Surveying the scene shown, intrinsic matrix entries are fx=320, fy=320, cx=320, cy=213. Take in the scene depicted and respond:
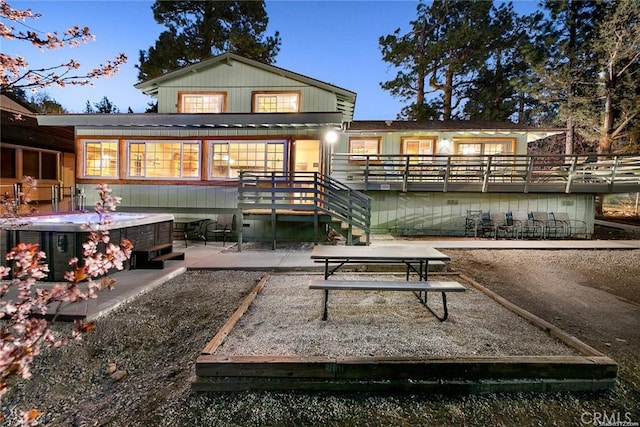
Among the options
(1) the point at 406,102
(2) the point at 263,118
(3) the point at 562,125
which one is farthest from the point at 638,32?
(2) the point at 263,118

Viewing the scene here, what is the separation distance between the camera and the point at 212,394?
2865 mm

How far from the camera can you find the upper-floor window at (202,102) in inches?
493

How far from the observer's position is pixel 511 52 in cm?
2478

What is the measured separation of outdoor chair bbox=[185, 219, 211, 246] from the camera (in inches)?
421

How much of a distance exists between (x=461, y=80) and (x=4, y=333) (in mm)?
28906

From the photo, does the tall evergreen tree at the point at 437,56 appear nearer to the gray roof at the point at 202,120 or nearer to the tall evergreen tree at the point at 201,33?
the tall evergreen tree at the point at 201,33

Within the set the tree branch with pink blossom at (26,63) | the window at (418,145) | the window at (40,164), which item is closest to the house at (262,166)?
the window at (418,145)

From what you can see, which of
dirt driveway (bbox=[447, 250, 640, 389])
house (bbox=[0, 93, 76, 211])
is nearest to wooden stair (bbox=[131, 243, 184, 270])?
dirt driveway (bbox=[447, 250, 640, 389])

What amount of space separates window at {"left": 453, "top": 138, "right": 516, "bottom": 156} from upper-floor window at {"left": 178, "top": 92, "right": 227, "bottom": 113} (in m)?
10.6

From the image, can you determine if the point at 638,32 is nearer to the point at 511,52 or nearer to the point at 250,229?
the point at 511,52

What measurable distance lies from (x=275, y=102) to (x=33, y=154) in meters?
12.4

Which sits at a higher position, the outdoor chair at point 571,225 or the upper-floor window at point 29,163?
the upper-floor window at point 29,163

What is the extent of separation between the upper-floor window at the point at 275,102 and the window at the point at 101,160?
5.42 metres

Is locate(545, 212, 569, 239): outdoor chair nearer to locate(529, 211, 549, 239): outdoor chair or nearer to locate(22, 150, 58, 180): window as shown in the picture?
A: locate(529, 211, 549, 239): outdoor chair
